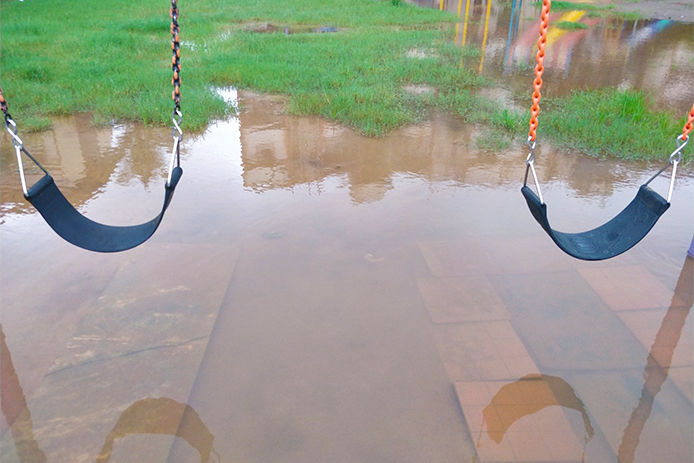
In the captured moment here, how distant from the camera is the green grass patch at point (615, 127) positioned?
16.4ft

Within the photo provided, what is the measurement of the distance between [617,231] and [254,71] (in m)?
5.70

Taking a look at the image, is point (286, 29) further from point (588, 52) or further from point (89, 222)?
point (89, 222)

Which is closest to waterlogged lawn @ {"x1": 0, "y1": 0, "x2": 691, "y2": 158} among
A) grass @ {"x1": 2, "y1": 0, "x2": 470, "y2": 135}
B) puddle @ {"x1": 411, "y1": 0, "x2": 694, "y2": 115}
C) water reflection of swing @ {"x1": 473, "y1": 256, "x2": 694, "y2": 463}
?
grass @ {"x1": 2, "y1": 0, "x2": 470, "y2": 135}

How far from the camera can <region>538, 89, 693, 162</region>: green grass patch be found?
5.01 m

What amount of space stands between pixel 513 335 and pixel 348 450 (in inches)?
43.3

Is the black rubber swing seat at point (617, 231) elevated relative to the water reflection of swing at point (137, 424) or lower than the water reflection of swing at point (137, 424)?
elevated

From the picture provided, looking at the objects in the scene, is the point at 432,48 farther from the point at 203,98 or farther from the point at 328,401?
the point at 328,401

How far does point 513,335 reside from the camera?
2.77m

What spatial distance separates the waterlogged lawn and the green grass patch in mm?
19

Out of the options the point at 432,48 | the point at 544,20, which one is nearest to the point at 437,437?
the point at 544,20

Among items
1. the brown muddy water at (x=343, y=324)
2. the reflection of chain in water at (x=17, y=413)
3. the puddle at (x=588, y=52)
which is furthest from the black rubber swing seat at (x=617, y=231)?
the puddle at (x=588, y=52)

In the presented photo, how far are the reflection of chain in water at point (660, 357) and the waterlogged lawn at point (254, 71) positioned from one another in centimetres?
213

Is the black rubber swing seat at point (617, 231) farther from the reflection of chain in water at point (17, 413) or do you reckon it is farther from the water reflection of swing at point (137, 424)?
the reflection of chain in water at point (17, 413)

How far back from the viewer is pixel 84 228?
2492mm
